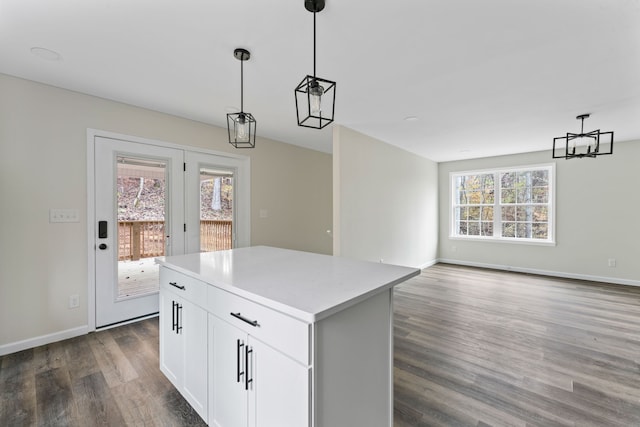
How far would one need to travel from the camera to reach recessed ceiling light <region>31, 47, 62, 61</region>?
2043 millimetres

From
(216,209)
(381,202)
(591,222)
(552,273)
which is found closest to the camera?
(216,209)

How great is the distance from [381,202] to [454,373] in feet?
9.02

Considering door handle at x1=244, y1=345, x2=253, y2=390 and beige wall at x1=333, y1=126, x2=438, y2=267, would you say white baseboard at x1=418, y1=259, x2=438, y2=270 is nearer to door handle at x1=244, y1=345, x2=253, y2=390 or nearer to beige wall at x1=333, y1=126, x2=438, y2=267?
beige wall at x1=333, y1=126, x2=438, y2=267

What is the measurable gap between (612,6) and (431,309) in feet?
10.0

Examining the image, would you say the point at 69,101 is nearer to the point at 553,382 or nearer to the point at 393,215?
the point at 393,215

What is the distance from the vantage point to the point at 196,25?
1.76 meters

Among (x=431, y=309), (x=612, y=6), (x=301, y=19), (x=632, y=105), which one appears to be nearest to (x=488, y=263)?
(x=431, y=309)

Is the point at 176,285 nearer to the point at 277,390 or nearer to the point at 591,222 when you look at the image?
the point at 277,390

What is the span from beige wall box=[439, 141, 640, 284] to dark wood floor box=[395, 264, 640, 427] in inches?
27.1

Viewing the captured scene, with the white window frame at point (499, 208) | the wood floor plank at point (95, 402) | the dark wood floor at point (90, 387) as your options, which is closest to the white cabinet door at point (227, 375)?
the dark wood floor at point (90, 387)

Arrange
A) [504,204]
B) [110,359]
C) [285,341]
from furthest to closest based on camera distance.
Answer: [504,204], [110,359], [285,341]

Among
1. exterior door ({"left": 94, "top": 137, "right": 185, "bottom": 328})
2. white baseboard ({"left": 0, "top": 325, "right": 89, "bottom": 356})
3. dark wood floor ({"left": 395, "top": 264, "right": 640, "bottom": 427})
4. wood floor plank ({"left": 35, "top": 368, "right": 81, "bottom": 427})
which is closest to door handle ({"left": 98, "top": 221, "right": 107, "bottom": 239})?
exterior door ({"left": 94, "top": 137, "right": 185, "bottom": 328})

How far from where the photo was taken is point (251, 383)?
126cm

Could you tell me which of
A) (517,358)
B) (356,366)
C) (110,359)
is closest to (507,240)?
(517,358)
